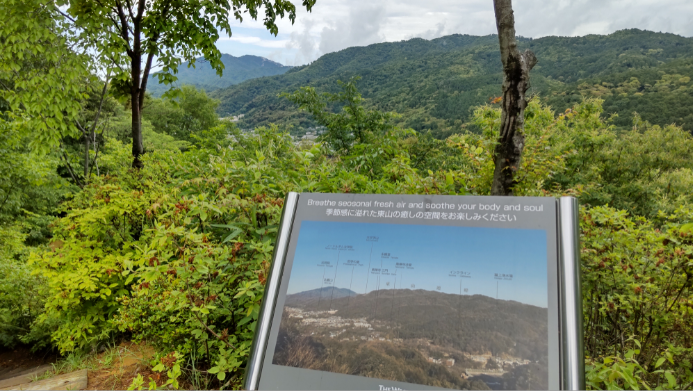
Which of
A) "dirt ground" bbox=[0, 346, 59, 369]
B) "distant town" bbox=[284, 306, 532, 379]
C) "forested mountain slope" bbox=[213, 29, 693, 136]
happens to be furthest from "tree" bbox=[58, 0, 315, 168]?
"forested mountain slope" bbox=[213, 29, 693, 136]

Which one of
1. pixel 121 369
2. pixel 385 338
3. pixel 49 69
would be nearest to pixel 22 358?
pixel 49 69

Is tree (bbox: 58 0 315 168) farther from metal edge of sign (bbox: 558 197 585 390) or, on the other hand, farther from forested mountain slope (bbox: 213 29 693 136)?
forested mountain slope (bbox: 213 29 693 136)

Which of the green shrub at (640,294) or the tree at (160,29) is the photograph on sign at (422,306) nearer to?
the green shrub at (640,294)

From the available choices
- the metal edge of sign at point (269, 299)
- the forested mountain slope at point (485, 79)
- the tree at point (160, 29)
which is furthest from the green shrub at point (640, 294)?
the forested mountain slope at point (485, 79)

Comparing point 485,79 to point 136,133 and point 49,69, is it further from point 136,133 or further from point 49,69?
point 49,69

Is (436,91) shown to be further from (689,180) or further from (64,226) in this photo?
(64,226)

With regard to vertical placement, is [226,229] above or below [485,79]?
below
